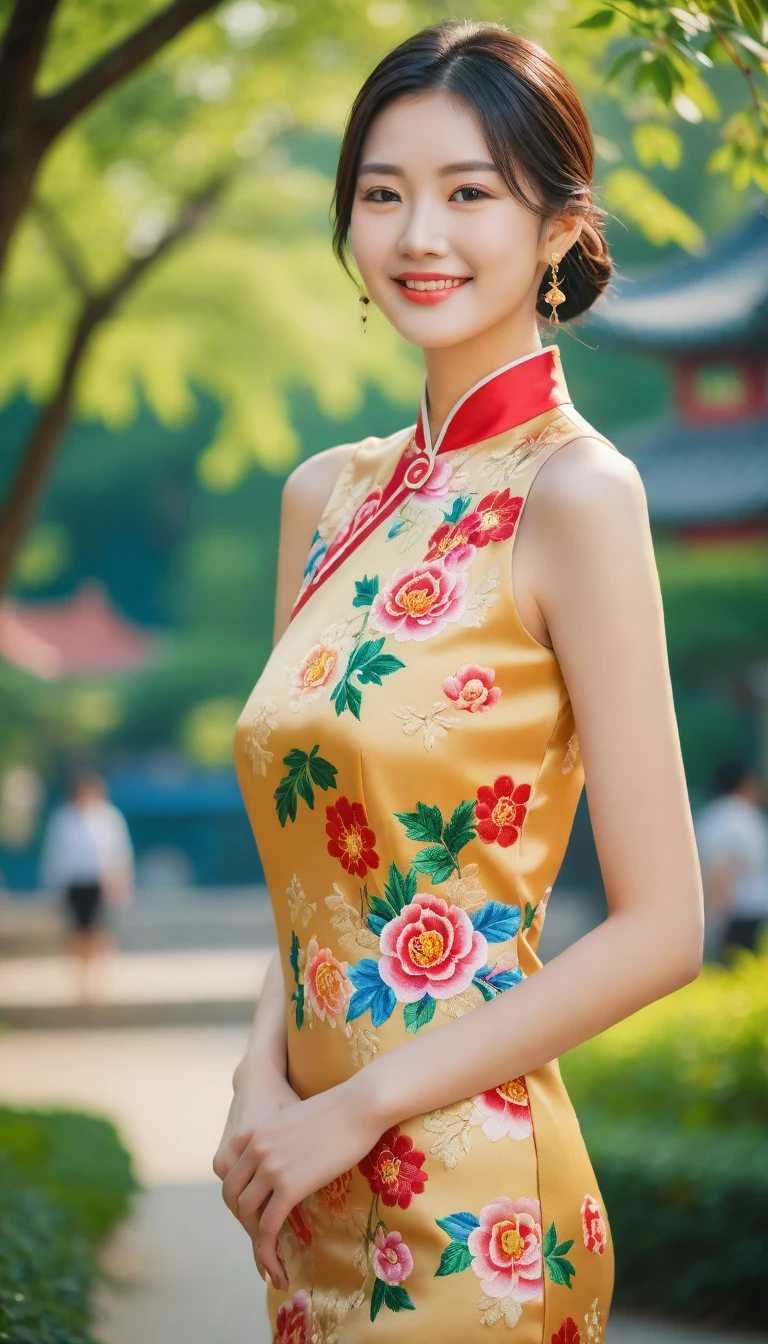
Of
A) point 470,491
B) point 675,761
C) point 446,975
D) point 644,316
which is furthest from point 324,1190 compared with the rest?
point 644,316

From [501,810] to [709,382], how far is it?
1166 cm

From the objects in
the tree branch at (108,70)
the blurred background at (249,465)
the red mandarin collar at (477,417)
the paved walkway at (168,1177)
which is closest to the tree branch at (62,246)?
the blurred background at (249,465)

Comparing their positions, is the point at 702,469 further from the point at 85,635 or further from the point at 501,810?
the point at 501,810

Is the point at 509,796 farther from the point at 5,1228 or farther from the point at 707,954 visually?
the point at 707,954

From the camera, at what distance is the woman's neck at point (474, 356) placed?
1.58 meters

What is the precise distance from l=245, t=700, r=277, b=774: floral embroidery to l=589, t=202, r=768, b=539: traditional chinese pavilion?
10319 millimetres

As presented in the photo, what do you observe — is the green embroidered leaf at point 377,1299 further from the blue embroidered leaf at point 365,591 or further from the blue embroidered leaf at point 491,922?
the blue embroidered leaf at point 365,591

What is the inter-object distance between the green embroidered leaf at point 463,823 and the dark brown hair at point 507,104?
0.60 meters

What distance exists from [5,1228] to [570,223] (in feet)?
7.77

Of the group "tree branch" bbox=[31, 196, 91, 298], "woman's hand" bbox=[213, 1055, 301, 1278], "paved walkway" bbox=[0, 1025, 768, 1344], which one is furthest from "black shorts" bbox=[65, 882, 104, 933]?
"woman's hand" bbox=[213, 1055, 301, 1278]

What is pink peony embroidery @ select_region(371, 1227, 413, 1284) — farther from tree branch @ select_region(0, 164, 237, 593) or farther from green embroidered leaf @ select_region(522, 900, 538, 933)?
tree branch @ select_region(0, 164, 237, 593)

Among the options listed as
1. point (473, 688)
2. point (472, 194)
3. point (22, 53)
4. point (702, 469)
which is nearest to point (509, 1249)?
point (473, 688)

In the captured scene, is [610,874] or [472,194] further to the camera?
[472,194]

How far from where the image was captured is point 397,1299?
1.38 metres
